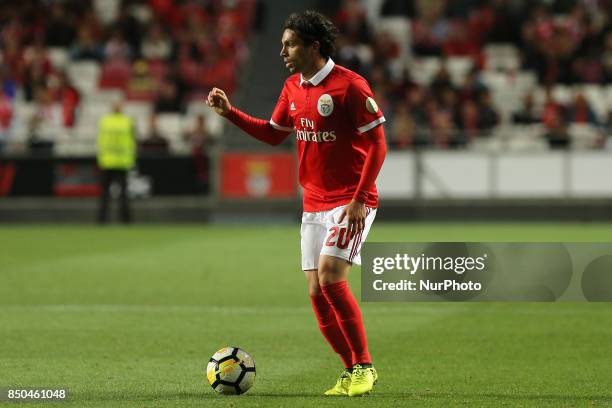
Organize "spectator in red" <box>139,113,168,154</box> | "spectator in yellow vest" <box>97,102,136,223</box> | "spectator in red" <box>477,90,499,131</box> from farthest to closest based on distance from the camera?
"spectator in red" <box>477,90,499,131</box>
"spectator in red" <box>139,113,168,154</box>
"spectator in yellow vest" <box>97,102,136,223</box>

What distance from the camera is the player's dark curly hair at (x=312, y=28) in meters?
7.01

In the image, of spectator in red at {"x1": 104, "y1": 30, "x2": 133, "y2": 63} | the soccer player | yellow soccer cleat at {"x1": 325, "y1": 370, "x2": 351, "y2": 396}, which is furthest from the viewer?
spectator in red at {"x1": 104, "y1": 30, "x2": 133, "y2": 63}

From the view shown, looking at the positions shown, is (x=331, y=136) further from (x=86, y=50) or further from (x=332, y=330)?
(x=86, y=50)

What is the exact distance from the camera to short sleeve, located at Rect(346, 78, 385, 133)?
691 cm

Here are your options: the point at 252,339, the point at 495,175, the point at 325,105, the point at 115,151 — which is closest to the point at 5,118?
the point at 115,151

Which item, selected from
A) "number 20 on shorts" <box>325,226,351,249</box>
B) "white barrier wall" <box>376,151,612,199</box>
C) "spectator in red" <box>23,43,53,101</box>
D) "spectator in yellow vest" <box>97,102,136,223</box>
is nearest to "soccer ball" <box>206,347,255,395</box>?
"number 20 on shorts" <box>325,226,351,249</box>

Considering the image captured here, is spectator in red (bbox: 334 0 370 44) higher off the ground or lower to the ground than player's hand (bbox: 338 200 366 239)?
higher

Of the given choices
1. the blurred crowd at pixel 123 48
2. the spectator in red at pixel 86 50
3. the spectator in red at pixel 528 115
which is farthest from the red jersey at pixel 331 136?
the spectator in red at pixel 86 50

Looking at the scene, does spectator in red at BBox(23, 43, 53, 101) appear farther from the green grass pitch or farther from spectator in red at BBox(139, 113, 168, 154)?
the green grass pitch

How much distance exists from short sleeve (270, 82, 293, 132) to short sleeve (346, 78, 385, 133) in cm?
56

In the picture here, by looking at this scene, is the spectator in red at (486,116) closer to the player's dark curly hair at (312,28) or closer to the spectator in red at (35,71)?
the spectator in red at (35,71)

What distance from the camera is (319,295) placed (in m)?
7.20

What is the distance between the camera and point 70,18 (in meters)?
29.7

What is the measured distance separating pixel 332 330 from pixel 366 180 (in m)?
1.00
